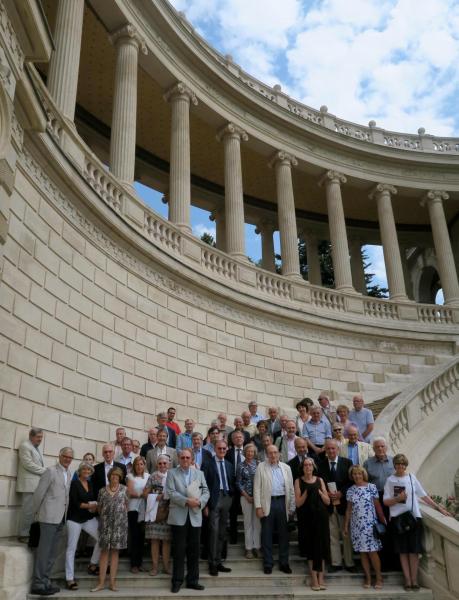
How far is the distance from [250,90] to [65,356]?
57.7ft

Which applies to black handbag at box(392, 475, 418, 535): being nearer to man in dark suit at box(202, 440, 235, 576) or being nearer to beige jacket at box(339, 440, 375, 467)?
beige jacket at box(339, 440, 375, 467)

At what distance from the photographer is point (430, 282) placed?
3859 centimetres

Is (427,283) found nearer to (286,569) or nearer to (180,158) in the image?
Result: (180,158)

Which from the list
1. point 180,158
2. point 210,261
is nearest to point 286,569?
point 210,261

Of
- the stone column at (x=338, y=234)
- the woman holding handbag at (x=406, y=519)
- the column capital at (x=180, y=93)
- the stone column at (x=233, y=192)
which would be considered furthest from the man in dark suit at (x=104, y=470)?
the stone column at (x=338, y=234)

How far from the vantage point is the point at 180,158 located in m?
21.0

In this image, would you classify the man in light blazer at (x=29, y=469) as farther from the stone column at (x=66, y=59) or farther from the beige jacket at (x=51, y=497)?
the stone column at (x=66, y=59)

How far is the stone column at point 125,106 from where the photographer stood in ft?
57.2

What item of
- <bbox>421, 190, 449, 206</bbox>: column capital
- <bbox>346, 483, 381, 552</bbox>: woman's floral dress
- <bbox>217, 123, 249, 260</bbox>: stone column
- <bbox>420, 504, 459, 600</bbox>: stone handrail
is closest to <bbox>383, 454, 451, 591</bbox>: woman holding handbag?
<bbox>420, 504, 459, 600</bbox>: stone handrail

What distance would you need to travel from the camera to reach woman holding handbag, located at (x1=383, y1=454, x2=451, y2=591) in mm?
8398

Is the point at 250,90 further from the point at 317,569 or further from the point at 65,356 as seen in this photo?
the point at 317,569

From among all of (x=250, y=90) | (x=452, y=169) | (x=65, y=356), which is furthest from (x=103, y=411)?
(x=452, y=169)

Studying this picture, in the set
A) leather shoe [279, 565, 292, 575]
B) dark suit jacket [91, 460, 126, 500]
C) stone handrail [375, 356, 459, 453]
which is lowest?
leather shoe [279, 565, 292, 575]

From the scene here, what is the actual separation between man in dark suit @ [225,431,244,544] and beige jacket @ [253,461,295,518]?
706 millimetres
